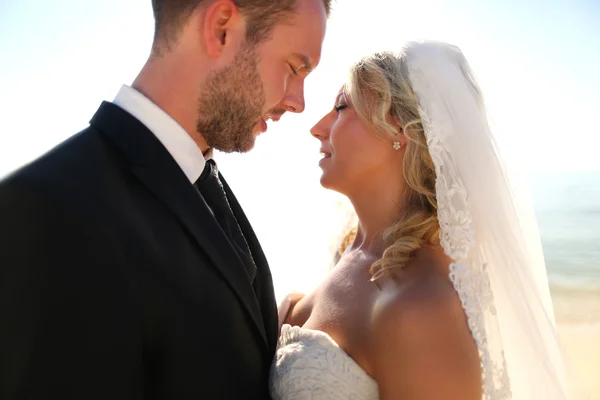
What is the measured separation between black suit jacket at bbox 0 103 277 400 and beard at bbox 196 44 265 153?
0.26 metres

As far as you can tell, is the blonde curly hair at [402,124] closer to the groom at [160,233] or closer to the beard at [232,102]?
the groom at [160,233]

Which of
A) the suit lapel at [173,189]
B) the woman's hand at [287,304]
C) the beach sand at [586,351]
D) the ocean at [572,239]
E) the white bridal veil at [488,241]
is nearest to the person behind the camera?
the suit lapel at [173,189]

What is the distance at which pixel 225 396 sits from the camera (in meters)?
1.64

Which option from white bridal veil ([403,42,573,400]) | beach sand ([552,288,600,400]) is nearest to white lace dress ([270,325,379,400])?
white bridal veil ([403,42,573,400])

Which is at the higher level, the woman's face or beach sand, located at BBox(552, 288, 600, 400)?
the woman's face

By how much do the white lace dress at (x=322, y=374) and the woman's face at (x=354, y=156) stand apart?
0.96 metres

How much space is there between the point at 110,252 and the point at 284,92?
96 centimetres

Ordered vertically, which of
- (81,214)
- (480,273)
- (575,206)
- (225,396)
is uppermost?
(81,214)

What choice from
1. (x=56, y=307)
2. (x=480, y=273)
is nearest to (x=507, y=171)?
(x=480, y=273)

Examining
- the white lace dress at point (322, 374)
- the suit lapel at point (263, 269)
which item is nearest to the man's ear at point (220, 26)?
the suit lapel at point (263, 269)

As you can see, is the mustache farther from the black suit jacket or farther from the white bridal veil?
the white bridal veil

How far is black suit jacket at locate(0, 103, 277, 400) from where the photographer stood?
4.25 ft

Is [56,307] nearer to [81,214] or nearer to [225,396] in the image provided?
[81,214]

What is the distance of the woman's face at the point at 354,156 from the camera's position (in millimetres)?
2938
